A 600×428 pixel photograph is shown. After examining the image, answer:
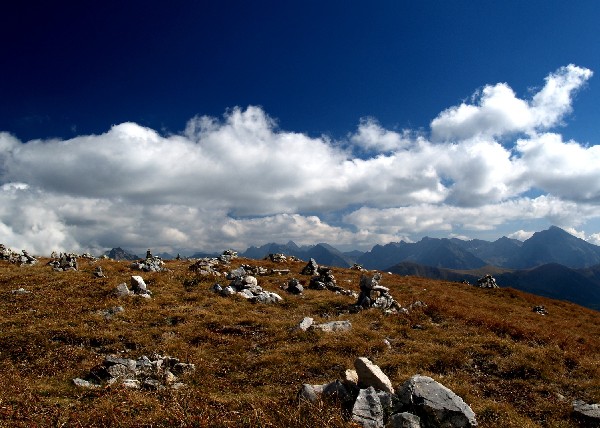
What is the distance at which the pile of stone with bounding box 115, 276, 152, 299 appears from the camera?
2575cm

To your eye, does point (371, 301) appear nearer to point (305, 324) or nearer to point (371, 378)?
point (305, 324)

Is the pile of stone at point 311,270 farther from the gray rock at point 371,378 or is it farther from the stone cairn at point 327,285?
the gray rock at point 371,378

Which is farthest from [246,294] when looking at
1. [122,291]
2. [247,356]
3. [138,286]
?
[247,356]

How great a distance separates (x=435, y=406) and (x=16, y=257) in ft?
162

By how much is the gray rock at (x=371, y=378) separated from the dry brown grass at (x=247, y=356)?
7.20 feet

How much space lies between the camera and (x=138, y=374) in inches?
556

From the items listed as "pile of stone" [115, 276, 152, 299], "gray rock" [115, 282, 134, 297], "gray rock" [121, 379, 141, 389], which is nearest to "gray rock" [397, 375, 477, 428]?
"gray rock" [121, 379, 141, 389]

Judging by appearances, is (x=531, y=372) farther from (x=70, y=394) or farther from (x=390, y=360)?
(x=70, y=394)

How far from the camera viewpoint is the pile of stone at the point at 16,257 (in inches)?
1668

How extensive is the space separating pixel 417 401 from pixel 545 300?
4969cm

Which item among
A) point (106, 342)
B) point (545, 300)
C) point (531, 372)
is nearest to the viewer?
point (531, 372)

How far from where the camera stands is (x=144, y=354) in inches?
664

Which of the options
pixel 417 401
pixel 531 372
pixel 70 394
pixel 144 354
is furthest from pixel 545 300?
pixel 70 394

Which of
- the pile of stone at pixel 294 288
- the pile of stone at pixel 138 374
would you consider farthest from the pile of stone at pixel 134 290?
the pile of stone at pixel 294 288
